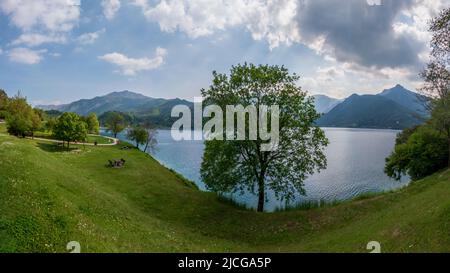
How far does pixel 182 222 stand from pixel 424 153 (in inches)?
2085

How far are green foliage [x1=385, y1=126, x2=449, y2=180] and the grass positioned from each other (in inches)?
987

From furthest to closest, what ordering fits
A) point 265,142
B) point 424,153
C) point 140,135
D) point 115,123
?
1. point 115,123
2. point 140,135
3. point 424,153
4. point 265,142

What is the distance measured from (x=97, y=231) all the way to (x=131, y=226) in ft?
17.1

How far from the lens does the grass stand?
48.6 ft

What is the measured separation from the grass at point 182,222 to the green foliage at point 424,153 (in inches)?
987

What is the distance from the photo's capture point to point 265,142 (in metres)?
36.3

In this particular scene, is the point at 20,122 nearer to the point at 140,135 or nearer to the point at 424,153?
the point at 140,135

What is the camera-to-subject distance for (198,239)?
81.7 ft

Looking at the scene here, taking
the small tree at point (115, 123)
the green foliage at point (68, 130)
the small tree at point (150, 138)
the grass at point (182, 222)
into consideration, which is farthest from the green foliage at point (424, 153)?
the small tree at point (115, 123)

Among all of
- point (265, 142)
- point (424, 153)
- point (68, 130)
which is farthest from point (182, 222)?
point (68, 130)

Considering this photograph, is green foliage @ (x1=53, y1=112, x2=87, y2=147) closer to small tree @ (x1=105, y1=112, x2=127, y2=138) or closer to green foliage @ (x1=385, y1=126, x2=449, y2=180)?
small tree @ (x1=105, y1=112, x2=127, y2=138)

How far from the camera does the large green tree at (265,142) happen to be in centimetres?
3612
